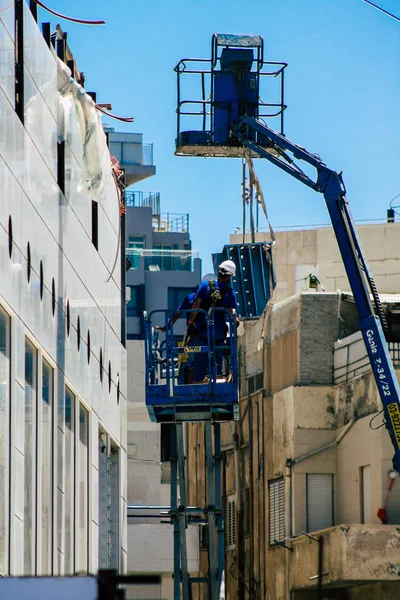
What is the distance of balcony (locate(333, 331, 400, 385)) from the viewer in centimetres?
3228

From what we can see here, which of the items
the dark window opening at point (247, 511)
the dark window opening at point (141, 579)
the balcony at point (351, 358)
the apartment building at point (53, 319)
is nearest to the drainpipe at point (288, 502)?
the balcony at point (351, 358)

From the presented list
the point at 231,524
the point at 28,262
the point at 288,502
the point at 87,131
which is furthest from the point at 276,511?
the point at 28,262

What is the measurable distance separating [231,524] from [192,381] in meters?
13.5

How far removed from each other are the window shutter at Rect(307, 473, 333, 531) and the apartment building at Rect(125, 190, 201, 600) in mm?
3623

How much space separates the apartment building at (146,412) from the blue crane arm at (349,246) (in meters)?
4.07

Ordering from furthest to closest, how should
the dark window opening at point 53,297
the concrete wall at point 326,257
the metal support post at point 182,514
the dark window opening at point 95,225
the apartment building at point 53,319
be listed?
the concrete wall at point 326,257 → the metal support post at point 182,514 → the dark window opening at point 95,225 → the dark window opening at point 53,297 → the apartment building at point 53,319

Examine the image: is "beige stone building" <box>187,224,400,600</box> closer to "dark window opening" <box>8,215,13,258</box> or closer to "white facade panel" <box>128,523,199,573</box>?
"white facade panel" <box>128,523,199,573</box>

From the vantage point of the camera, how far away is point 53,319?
17.7m

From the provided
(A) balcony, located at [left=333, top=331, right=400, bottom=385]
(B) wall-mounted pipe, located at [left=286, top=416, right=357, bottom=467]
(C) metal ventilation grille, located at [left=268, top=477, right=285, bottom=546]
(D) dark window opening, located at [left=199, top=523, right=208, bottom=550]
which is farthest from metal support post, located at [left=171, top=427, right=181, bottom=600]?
(D) dark window opening, located at [left=199, top=523, right=208, bottom=550]

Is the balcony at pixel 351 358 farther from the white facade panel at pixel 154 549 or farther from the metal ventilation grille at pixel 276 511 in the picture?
the white facade panel at pixel 154 549

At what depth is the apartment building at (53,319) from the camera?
15.0 m

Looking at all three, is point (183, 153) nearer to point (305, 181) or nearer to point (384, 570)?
point (305, 181)

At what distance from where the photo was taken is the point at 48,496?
670 inches

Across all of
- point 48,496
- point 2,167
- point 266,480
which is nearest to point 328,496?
point 266,480
